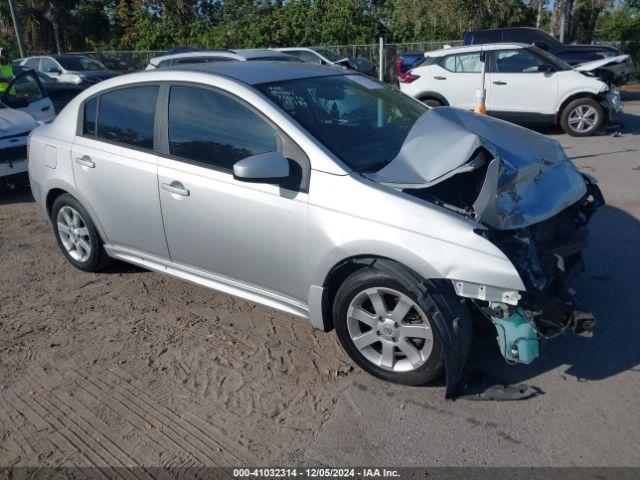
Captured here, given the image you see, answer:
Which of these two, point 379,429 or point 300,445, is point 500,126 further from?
point 300,445

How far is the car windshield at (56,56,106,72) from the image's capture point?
63.2ft

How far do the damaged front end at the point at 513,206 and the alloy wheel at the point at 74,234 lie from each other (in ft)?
9.56

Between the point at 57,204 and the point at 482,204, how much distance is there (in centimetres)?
381

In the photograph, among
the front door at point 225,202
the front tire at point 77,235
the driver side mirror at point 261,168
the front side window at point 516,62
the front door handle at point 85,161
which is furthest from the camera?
the front side window at point 516,62

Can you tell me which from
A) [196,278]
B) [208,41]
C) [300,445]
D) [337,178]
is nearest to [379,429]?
[300,445]

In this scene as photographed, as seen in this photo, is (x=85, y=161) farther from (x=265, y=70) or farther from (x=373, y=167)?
(x=373, y=167)

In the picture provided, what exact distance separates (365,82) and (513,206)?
186 centimetres

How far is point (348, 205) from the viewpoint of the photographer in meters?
3.45

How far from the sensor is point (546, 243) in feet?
12.1

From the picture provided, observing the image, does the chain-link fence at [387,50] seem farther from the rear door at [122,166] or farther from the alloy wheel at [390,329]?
the alloy wheel at [390,329]

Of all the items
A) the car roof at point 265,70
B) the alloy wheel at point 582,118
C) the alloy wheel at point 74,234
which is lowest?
the alloy wheel at point 582,118

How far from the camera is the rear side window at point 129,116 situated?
445 cm

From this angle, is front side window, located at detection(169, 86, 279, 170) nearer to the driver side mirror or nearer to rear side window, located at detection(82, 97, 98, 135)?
the driver side mirror

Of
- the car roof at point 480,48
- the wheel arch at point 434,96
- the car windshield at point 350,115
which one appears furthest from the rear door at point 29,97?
the car roof at point 480,48
